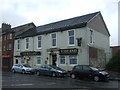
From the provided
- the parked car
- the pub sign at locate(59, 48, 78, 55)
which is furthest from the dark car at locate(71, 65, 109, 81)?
the parked car

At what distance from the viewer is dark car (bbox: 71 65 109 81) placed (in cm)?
1756

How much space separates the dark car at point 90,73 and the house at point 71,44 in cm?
516

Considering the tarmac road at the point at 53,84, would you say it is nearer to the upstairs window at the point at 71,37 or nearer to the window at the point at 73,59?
the window at the point at 73,59

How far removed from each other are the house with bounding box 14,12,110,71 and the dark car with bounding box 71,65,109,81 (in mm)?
5163

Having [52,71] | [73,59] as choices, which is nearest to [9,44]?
[73,59]

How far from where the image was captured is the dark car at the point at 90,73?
17.6m

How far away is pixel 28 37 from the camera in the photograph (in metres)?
33.2

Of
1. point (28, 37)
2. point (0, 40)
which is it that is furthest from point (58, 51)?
point (0, 40)

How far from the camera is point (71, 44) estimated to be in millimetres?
26250

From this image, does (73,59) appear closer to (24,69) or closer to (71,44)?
(71,44)

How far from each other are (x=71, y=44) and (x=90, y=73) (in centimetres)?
869

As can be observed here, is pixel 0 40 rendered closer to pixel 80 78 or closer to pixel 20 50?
pixel 20 50

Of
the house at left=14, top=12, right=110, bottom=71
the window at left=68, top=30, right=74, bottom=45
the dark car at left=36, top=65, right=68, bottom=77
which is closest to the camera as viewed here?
the dark car at left=36, top=65, right=68, bottom=77

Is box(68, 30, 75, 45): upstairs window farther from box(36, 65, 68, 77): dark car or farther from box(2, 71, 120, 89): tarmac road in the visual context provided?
box(2, 71, 120, 89): tarmac road
